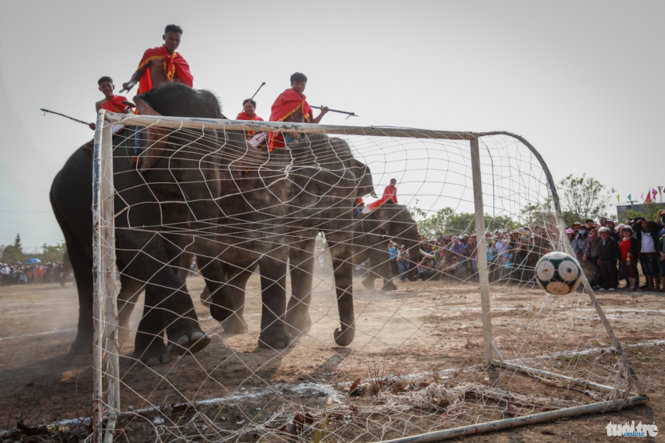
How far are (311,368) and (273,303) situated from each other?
1.23 meters

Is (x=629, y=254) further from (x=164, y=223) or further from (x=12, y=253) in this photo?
(x=12, y=253)

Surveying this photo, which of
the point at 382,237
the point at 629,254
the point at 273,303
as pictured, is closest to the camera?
the point at 273,303

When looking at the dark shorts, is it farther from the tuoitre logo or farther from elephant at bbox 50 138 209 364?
elephant at bbox 50 138 209 364

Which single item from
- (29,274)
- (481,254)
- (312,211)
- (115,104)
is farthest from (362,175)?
(29,274)

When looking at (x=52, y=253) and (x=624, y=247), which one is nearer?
(x=624, y=247)

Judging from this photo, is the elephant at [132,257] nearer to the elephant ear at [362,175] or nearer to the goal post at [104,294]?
the goal post at [104,294]

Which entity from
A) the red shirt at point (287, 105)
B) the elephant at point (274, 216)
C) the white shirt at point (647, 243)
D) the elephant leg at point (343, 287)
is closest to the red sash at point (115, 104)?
the elephant at point (274, 216)

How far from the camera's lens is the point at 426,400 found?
311 cm

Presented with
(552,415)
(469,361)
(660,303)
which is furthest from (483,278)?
(660,303)

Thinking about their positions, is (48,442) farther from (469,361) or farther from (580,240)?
(580,240)

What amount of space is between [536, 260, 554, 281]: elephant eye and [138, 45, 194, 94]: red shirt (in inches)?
174

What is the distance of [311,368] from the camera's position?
4.31 m

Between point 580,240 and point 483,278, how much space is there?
33.2 ft

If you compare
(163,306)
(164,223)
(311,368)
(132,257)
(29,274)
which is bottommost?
(29,274)
